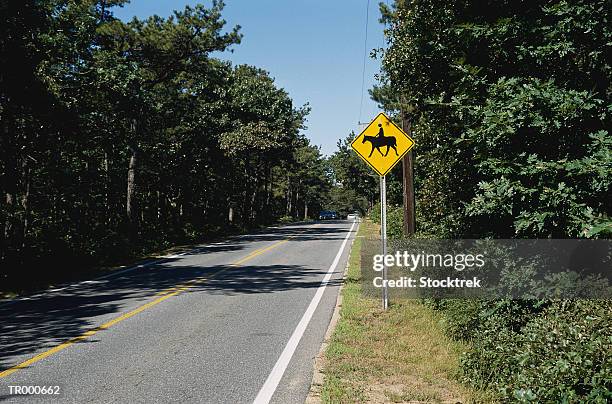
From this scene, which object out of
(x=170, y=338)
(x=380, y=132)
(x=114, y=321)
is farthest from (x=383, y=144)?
(x=114, y=321)

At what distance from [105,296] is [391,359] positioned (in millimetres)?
7893

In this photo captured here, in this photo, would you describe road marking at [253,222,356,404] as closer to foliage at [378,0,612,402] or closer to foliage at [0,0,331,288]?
foliage at [378,0,612,402]

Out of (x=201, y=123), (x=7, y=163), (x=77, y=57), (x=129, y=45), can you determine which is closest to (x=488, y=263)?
(x=7, y=163)

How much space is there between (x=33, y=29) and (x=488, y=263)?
45.2 feet

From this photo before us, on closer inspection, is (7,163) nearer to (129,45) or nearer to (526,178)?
(129,45)

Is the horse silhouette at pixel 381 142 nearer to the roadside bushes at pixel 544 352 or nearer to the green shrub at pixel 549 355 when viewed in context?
the roadside bushes at pixel 544 352

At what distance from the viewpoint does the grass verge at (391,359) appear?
525cm

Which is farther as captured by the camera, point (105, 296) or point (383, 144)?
point (105, 296)

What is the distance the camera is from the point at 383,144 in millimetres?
9688

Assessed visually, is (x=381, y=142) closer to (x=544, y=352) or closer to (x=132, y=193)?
(x=544, y=352)

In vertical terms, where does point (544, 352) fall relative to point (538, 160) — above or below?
below

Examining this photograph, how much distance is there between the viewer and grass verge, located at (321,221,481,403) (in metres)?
5.25

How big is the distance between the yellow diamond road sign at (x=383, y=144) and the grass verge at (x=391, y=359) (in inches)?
109

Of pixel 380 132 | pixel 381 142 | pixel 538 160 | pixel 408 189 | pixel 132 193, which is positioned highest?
pixel 380 132
